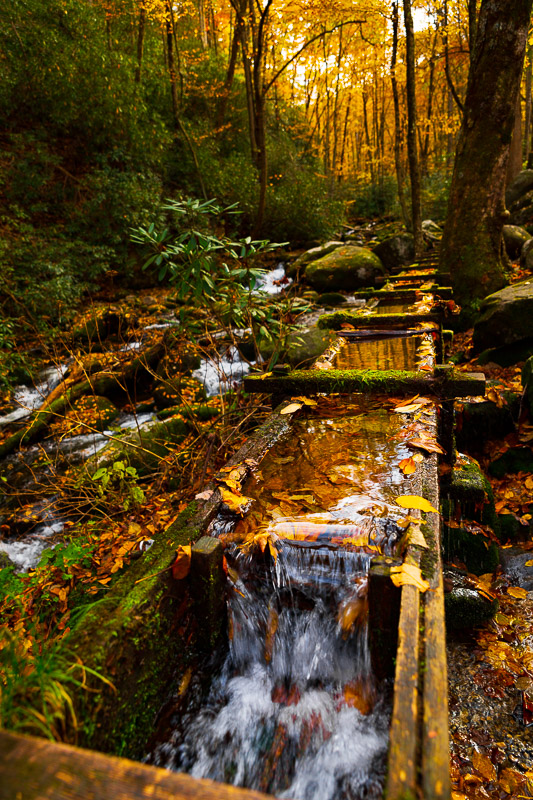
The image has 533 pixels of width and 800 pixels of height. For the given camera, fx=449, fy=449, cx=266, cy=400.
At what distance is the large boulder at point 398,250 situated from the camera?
13.9m

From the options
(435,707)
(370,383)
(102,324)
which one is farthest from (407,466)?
(102,324)

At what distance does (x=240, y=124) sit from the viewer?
60.7 feet

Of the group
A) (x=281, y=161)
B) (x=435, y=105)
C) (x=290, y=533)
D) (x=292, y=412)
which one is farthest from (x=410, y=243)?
(x=435, y=105)

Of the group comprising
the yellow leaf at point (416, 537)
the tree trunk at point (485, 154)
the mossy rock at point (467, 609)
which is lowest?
the mossy rock at point (467, 609)

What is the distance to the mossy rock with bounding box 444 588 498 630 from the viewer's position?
3141 millimetres

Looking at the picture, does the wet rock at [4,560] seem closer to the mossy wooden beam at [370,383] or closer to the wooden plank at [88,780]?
the mossy wooden beam at [370,383]

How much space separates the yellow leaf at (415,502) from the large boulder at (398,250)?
12805 mm

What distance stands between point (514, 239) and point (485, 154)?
3.80 m

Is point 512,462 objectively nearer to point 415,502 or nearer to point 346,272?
point 415,502

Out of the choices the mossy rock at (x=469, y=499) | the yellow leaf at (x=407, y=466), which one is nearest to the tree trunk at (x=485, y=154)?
the mossy rock at (x=469, y=499)

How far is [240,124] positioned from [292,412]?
18.9 metres

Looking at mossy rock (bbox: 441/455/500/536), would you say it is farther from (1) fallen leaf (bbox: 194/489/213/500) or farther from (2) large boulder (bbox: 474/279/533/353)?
(2) large boulder (bbox: 474/279/533/353)

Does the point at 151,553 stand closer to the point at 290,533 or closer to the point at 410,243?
the point at 290,533

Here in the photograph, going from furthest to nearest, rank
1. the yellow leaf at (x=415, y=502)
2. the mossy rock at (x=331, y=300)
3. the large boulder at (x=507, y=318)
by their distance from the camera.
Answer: the mossy rock at (x=331, y=300), the large boulder at (x=507, y=318), the yellow leaf at (x=415, y=502)
